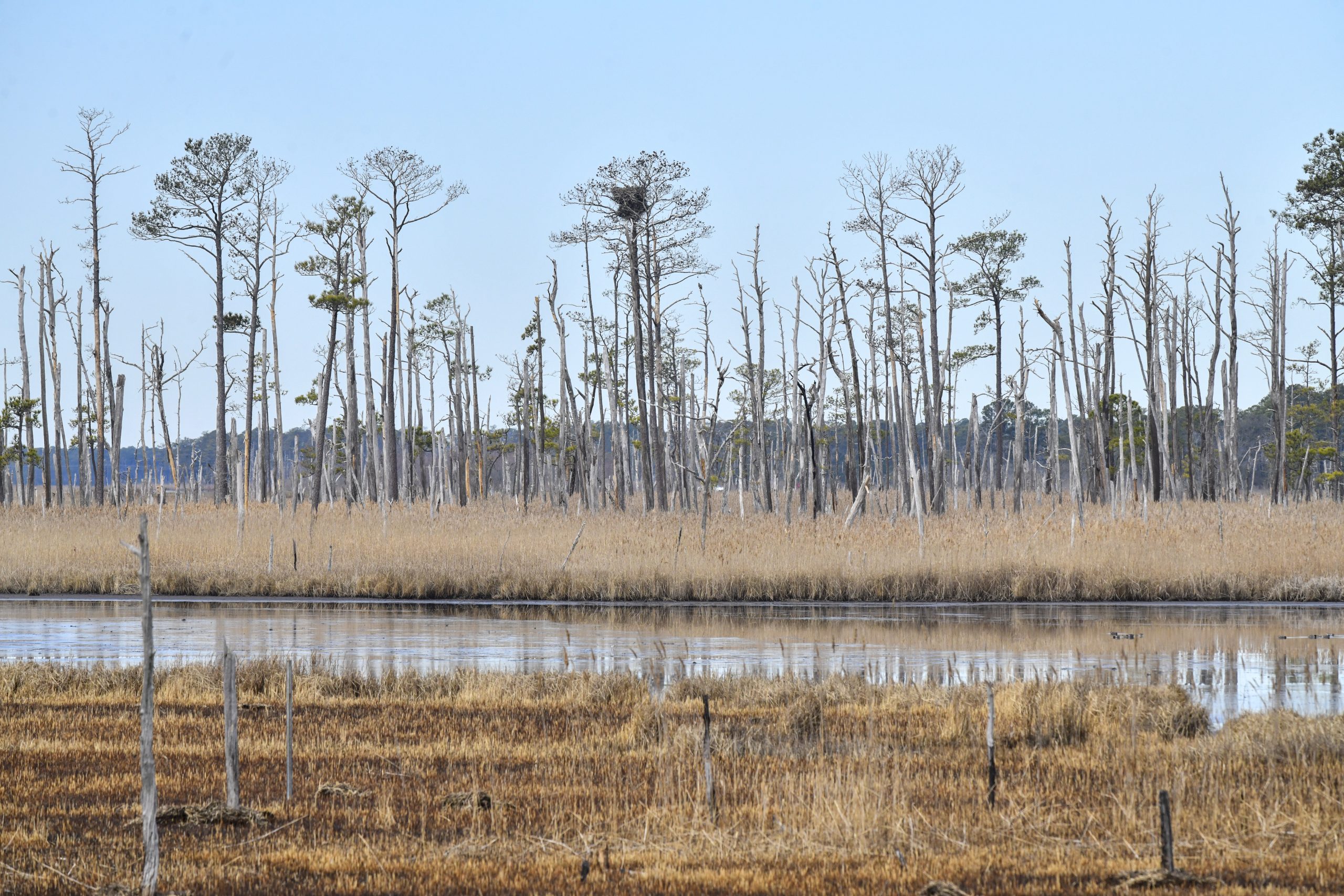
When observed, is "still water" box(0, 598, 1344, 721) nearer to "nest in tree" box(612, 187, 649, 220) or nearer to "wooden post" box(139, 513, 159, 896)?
"wooden post" box(139, 513, 159, 896)

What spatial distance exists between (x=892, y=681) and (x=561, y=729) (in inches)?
132

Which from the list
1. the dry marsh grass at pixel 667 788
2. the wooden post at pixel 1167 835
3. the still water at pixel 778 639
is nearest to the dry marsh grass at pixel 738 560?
the still water at pixel 778 639

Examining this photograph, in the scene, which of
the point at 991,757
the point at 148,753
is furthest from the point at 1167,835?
the point at 148,753

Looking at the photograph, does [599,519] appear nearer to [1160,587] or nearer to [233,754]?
[1160,587]

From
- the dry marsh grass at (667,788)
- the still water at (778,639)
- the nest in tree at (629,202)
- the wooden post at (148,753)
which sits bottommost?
the still water at (778,639)

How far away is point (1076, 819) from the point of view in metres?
6.90

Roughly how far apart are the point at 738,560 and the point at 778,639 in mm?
7307

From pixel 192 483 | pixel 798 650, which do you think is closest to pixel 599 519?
pixel 798 650

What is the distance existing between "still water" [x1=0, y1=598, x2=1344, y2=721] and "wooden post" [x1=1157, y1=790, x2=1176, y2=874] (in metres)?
4.49

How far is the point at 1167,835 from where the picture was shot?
5.53 meters

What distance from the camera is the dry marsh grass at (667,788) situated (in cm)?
592

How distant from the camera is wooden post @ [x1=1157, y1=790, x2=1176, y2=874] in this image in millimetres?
5512

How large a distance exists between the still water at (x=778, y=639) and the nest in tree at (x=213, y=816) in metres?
5.06

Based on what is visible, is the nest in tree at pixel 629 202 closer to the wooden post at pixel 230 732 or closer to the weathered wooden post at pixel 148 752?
the wooden post at pixel 230 732
